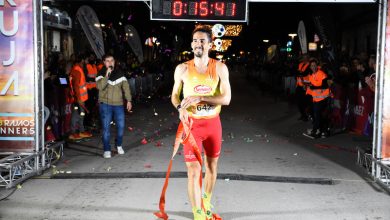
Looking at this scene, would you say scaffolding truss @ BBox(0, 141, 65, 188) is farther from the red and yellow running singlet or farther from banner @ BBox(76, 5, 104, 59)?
banner @ BBox(76, 5, 104, 59)

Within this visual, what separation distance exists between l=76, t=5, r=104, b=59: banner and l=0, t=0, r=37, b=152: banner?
425 centimetres

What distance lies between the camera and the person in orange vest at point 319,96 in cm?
1284

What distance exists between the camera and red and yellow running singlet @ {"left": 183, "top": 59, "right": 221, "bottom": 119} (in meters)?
5.81

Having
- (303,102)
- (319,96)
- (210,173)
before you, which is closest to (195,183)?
(210,173)

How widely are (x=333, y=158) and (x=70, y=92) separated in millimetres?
6015

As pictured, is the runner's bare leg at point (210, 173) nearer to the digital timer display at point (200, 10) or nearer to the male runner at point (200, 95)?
the male runner at point (200, 95)

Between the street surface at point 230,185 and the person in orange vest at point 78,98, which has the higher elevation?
the person in orange vest at point 78,98

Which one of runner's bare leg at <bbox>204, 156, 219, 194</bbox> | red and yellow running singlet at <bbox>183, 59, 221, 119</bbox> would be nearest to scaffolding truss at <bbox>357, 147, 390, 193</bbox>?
runner's bare leg at <bbox>204, 156, 219, 194</bbox>

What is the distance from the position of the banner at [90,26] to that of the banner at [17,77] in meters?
4.25

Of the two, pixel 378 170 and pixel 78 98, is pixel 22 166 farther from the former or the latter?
pixel 378 170

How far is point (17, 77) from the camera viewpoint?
8297mm

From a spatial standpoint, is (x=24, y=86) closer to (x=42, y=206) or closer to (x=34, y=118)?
(x=34, y=118)

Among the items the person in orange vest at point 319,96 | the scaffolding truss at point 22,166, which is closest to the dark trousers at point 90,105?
the scaffolding truss at point 22,166

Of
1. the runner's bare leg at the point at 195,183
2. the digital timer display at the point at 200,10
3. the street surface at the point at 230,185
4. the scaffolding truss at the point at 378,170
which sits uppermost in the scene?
the digital timer display at the point at 200,10
